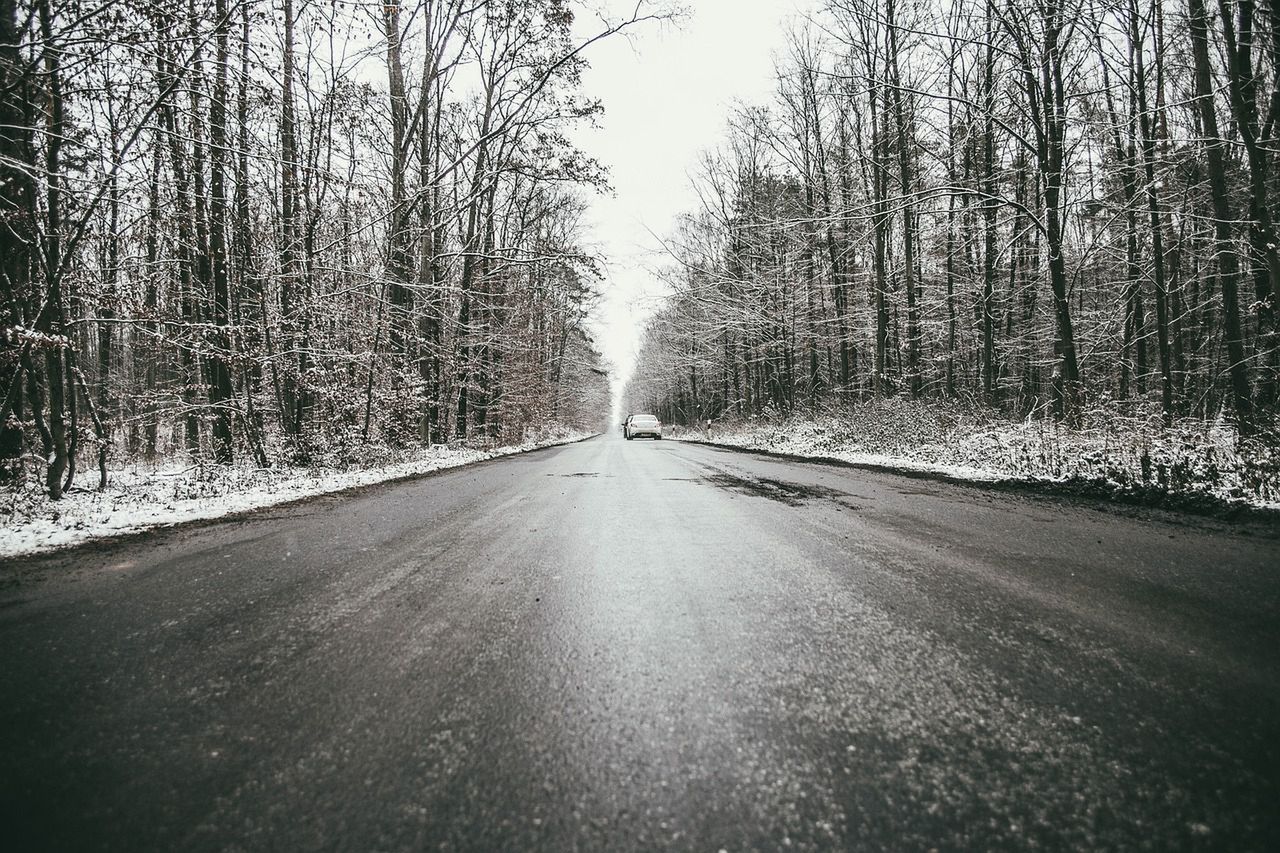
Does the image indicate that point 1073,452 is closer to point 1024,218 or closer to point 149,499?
point 1024,218

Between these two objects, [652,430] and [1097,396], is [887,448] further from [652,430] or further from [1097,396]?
[652,430]

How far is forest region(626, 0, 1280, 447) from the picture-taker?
820 centimetres

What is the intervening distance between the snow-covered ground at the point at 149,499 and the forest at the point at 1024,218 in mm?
8624

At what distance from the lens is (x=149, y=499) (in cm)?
599

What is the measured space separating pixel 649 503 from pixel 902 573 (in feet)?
9.67

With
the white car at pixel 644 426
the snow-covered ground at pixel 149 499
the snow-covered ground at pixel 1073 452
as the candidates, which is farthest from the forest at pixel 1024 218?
the snow-covered ground at pixel 149 499

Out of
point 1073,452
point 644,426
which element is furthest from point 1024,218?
point 644,426

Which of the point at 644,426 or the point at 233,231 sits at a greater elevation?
the point at 233,231

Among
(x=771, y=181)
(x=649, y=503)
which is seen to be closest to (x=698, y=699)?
(x=649, y=503)

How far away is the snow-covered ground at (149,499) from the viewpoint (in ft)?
14.0

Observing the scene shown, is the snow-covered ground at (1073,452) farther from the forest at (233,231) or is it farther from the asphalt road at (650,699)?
the forest at (233,231)

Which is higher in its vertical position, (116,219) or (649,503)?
(116,219)

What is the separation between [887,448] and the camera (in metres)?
11.7

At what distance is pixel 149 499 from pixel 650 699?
291 inches
